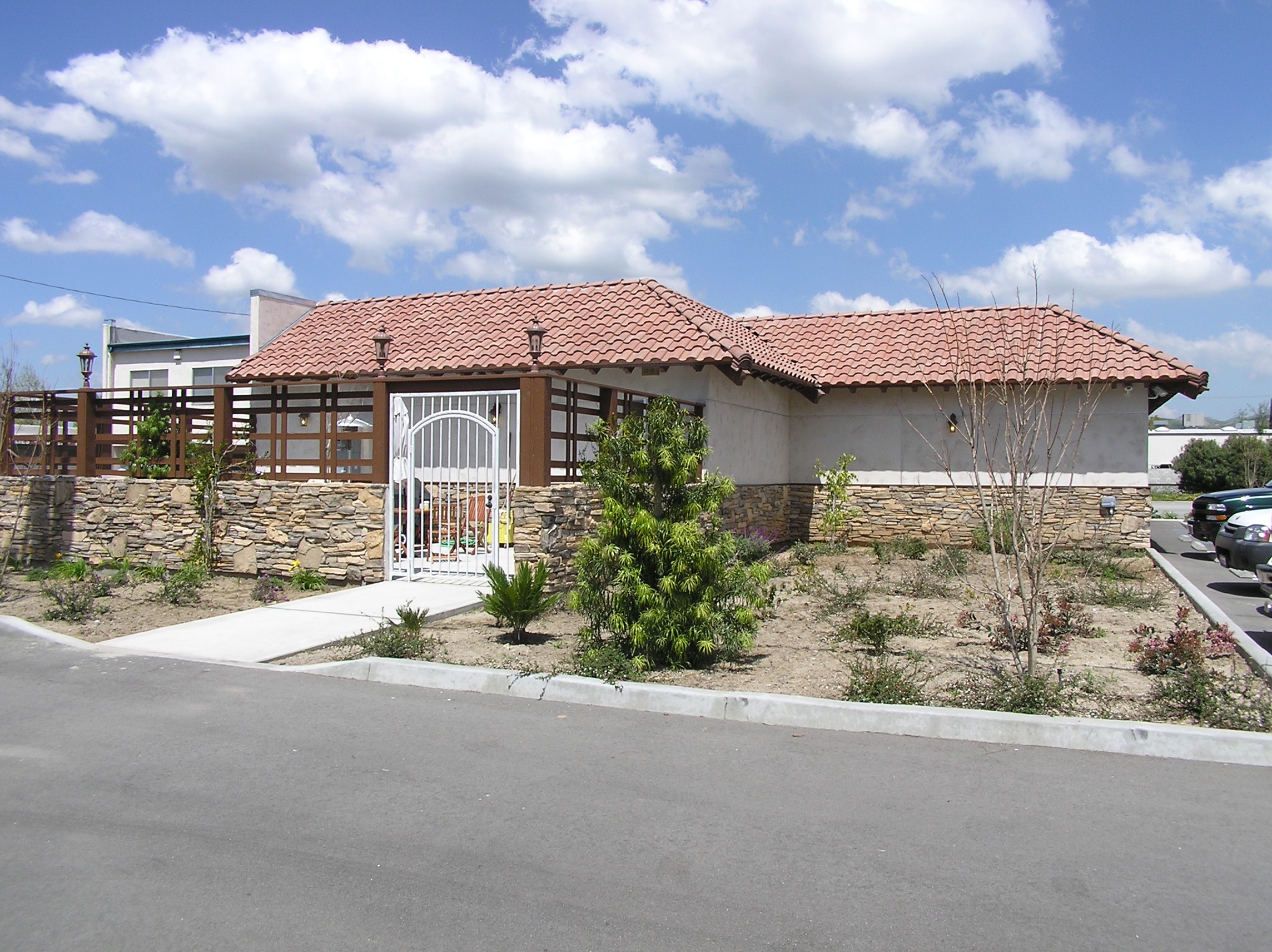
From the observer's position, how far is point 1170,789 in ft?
18.2

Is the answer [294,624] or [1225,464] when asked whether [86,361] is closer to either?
[294,624]

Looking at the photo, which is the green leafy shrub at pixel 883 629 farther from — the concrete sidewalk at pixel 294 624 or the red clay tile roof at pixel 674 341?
the red clay tile roof at pixel 674 341

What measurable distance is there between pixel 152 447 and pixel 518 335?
6.38m

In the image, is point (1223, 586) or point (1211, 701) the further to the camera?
point (1223, 586)

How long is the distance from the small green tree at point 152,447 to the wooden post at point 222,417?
1149 millimetres

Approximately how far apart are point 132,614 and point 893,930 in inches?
395

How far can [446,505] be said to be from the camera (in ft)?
45.1

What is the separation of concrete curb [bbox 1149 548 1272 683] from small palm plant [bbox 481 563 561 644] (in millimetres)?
6365

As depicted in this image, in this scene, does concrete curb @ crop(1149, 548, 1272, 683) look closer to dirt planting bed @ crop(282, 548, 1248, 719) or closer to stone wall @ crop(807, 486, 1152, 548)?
dirt planting bed @ crop(282, 548, 1248, 719)

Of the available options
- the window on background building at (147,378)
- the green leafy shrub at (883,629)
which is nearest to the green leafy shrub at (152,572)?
the green leafy shrub at (883,629)

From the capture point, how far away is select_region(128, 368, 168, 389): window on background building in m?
28.4

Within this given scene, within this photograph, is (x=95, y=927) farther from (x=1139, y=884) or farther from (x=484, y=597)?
(x=484, y=597)

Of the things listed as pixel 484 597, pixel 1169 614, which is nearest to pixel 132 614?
pixel 484 597

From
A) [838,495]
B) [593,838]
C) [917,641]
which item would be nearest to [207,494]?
[917,641]
